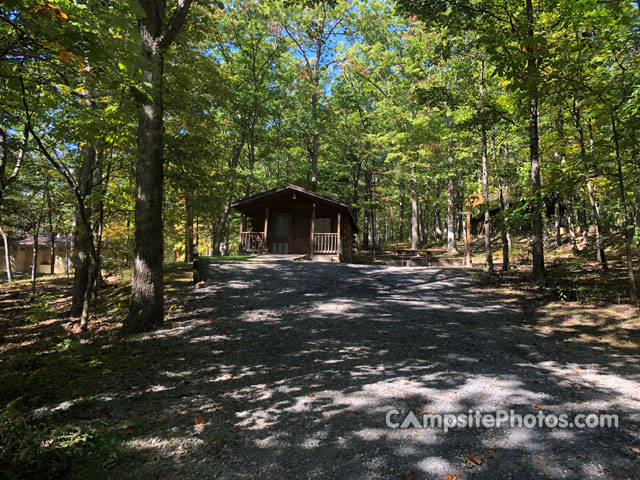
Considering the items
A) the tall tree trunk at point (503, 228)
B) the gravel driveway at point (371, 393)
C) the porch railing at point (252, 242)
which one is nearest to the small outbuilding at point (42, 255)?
the porch railing at point (252, 242)

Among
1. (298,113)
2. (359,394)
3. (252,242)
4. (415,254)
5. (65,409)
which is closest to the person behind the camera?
(65,409)

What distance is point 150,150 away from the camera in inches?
278

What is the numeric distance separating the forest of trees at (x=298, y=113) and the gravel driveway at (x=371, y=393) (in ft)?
9.06

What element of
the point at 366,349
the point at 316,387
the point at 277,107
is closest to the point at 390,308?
the point at 366,349

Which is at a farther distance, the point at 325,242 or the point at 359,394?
the point at 325,242

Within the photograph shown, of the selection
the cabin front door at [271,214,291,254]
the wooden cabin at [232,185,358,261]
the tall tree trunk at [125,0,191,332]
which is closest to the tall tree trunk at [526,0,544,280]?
the tall tree trunk at [125,0,191,332]

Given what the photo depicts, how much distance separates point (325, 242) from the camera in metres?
19.7

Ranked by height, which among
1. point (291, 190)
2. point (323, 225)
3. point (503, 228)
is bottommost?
point (503, 228)

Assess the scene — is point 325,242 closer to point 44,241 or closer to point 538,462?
point 538,462

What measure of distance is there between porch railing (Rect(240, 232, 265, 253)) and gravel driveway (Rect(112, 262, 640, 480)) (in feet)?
38.6

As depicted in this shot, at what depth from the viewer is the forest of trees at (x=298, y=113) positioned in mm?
4832

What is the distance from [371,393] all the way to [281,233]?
57.9 ft

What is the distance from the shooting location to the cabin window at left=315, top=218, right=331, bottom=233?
20.9 metres

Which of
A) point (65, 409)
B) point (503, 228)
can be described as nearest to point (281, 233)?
point (503, 228)
